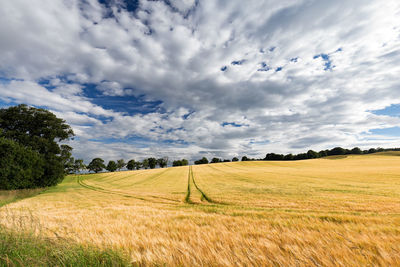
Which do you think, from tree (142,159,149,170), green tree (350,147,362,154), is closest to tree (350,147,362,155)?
green tree (350,147,362,154)

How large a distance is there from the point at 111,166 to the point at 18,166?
104m

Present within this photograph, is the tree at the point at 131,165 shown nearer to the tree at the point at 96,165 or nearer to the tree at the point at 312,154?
the tree at the point at 96,165

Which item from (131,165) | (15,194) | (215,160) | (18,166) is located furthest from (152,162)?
(15,194)

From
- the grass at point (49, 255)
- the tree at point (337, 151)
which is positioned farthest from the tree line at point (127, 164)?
the tree at point (337, 151)

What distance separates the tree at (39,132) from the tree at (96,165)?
91516mm

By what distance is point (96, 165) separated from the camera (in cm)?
11594

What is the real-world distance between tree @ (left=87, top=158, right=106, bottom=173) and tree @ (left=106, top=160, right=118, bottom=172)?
175 inches

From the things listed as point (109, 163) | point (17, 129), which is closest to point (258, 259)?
point (17, 129)

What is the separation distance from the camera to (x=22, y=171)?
28.2 m

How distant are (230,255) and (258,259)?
0.42 meters

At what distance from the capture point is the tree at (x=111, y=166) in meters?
122

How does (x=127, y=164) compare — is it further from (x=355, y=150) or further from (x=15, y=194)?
(x=355, y=150)

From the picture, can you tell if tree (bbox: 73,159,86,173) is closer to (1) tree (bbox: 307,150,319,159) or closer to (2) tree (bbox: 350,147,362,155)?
(1) tree (bbox: 307,150,319,159)

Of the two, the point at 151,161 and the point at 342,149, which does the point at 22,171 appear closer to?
the point at 151,161
